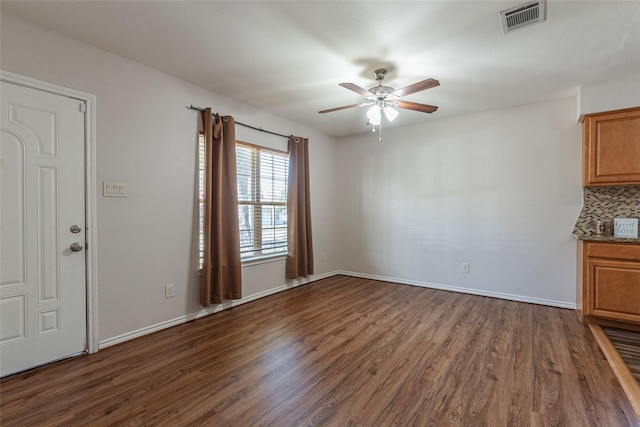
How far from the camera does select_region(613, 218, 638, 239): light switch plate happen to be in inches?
125

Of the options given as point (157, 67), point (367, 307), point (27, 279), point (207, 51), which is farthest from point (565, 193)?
point (27, 279)

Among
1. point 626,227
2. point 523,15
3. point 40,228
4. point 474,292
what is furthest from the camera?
point 474,292

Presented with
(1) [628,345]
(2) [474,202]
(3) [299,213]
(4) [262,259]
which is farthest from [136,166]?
(1) [628,345]

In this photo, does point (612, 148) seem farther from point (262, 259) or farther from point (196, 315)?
point (196, 315)

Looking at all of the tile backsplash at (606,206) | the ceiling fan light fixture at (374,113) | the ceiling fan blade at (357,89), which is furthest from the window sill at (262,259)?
the tile backsplash at (606,206)

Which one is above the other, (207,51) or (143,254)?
(207,51)

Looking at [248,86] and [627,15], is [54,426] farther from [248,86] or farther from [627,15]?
[627,15]

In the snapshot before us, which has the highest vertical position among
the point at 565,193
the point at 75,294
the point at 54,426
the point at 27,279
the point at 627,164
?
the point at 627,164

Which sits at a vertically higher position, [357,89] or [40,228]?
[357,89]

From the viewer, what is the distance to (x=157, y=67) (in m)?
2.87

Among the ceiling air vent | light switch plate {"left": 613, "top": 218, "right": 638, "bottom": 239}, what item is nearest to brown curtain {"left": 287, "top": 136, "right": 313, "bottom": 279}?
the ceiling air vent

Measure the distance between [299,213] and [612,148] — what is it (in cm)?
368

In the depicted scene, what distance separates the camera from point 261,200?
411 cm

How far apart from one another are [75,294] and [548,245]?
4.95 m
